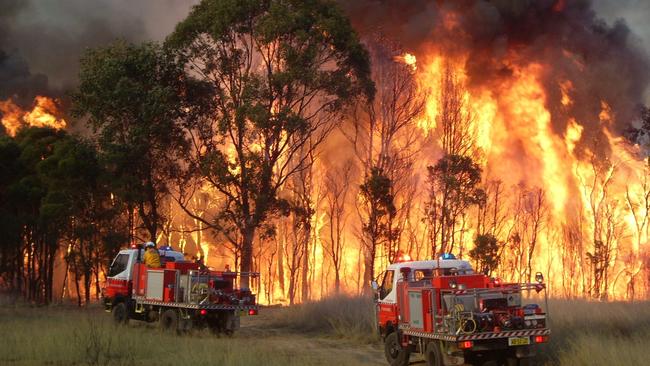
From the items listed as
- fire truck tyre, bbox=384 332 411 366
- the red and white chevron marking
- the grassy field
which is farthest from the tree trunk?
the red and white chevron marking

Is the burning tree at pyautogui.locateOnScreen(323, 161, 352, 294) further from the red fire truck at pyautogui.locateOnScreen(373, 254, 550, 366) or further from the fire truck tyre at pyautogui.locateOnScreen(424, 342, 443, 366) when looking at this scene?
the fire truck tyre at pyautogui.locateOnScreen(424, 342, 443, 366)

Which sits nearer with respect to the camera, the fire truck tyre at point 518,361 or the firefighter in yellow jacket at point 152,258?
the fire truck tyre at point 518,361

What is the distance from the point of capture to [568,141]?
5262 centimetres

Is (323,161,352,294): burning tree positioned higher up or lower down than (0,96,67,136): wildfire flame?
lower down

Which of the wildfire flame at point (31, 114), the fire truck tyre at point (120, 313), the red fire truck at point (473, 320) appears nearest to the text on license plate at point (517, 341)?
the red fire truck at point (473, 320)

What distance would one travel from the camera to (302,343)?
21031 mm

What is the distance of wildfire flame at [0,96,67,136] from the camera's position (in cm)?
5092

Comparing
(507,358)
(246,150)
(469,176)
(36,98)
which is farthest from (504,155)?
(507,358)

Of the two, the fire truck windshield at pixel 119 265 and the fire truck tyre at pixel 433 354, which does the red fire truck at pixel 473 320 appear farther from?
the fire truck windshield at pixel 119 265

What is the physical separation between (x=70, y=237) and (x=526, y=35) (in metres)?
38.1

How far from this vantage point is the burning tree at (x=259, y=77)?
30.8m

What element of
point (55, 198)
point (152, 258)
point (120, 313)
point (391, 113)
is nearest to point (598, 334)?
point (152, 258)

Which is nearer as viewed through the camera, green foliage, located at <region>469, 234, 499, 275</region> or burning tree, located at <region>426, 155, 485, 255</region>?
green foliage, located at <region>469, 234, 499, 275</region>

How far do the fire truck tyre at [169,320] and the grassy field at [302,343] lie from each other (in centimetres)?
42
